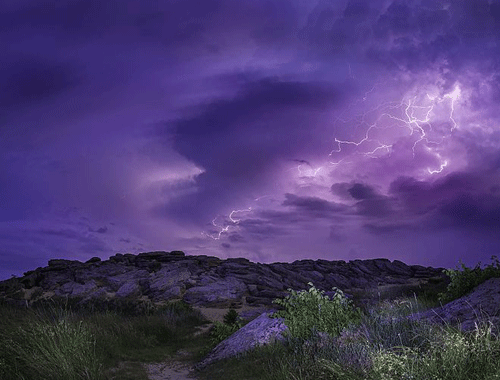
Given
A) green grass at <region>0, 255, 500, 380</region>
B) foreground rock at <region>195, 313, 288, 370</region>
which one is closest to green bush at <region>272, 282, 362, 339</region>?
green grass at <region>0, 255, 500, 380</region>

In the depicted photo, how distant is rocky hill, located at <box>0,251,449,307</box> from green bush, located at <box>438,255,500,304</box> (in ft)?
36.7

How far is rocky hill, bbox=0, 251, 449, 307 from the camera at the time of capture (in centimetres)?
2631

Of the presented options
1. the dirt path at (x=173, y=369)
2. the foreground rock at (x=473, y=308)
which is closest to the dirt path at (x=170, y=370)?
the dirt path at (x=173, y=369)

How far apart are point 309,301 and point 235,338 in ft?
10.00

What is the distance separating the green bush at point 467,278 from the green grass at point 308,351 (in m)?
0.26

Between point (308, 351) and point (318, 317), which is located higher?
point (318, 317)

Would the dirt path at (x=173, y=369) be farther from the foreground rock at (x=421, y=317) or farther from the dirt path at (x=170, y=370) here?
the foreground rock at (x=421, y=317)

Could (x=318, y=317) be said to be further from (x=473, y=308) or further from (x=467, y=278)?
(x=467, y=278)

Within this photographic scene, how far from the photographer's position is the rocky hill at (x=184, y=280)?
2631 cm

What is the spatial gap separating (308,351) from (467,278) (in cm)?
815

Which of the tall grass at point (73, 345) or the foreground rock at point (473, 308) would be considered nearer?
the tall grass at point (73, 345)

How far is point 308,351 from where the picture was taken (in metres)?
9.38

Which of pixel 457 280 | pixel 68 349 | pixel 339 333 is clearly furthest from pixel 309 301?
pixel 457 280

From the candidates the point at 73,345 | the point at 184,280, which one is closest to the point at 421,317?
the point at 73,345
